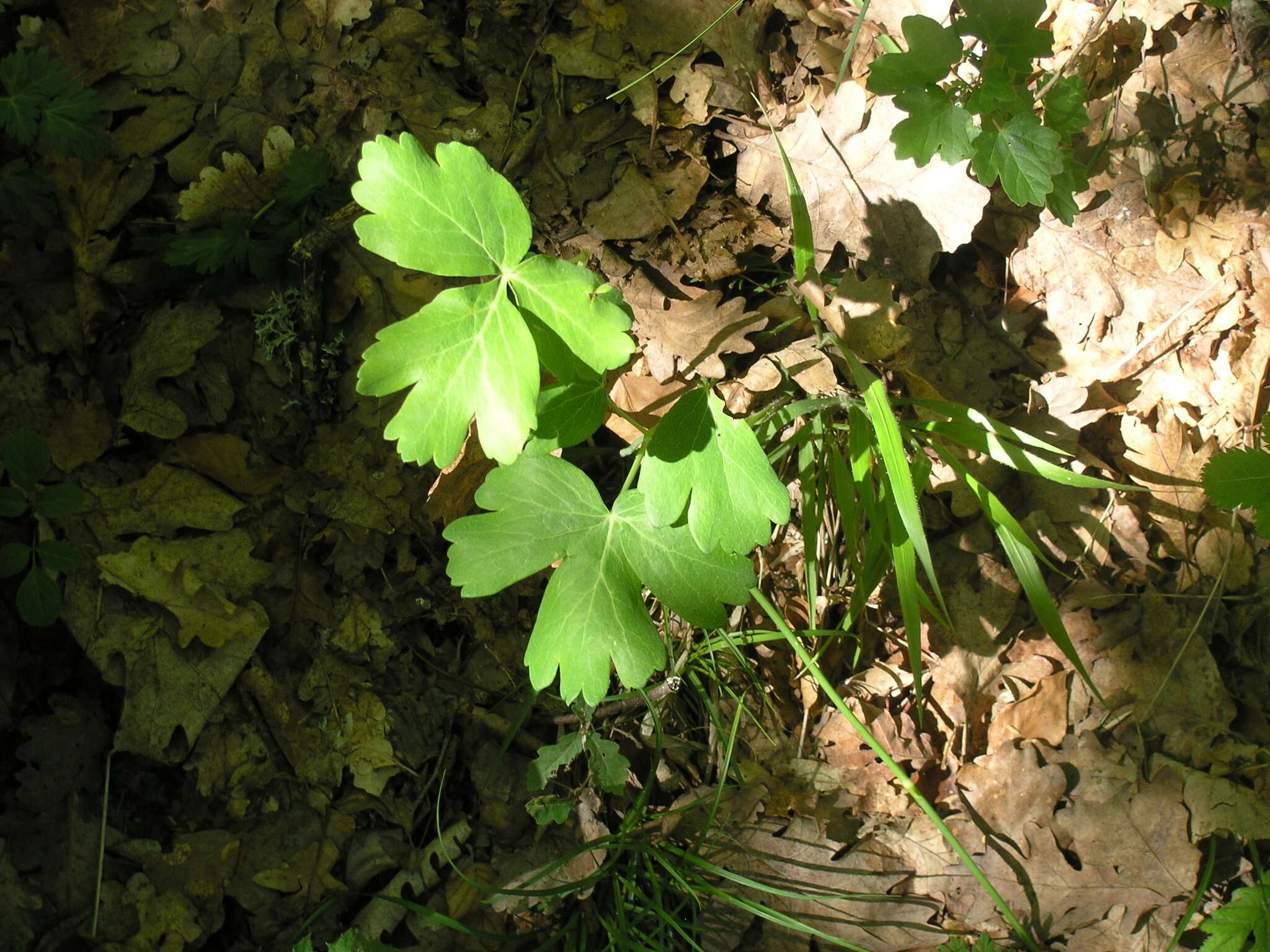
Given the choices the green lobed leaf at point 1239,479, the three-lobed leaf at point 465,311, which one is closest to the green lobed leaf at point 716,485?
the three-lobed leaf at point 465,311

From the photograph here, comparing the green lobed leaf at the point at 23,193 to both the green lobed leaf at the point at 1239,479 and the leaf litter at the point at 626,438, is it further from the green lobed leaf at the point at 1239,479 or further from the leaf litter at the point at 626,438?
the green lobed leaf at the point at 1239,479

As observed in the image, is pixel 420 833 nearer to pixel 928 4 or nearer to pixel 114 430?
pixel 114 430

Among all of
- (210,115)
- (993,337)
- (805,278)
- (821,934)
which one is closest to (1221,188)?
(993,337)

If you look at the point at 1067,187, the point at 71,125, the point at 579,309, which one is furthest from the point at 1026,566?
the point at 71,125

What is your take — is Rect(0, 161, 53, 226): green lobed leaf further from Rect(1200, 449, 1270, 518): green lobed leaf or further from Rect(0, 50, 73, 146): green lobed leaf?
Rect(1200, 449, 1270, 518): green lobed leaf

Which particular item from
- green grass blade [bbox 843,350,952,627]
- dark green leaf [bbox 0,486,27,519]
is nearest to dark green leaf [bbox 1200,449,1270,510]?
green grass blade [bbox 843,350,952,627]
